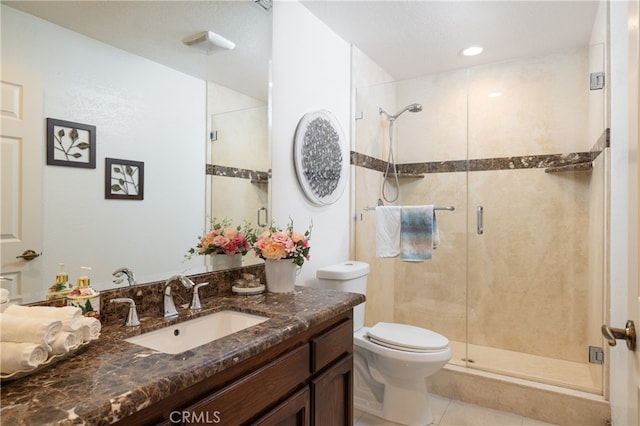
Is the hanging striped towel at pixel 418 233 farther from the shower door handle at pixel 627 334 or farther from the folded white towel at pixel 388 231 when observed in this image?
the shower door handle at pixel 627 334

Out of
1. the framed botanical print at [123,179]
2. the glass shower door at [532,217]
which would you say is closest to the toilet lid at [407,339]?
the glass shower door at [532,217]

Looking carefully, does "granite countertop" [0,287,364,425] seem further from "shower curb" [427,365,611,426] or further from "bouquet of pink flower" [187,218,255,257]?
"shower curb" [427,365,611,426]

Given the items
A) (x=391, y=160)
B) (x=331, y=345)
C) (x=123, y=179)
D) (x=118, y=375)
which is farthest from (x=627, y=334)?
(x=391, y=160)

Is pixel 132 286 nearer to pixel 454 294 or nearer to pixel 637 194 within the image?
pixel 637 194

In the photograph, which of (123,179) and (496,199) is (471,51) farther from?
(123,179)

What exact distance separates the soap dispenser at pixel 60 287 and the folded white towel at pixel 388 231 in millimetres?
1898

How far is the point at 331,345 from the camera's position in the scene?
4.59ft

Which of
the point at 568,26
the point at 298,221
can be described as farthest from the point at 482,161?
the point at 298,221

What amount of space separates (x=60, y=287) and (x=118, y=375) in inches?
17.2

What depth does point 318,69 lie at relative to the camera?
232cm

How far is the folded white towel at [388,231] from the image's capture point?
100.0 inches

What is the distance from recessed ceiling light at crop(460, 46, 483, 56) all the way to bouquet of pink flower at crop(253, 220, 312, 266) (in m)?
2.07

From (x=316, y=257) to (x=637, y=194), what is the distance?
169 cm

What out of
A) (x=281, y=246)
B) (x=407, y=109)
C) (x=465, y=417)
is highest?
(x=407, y=109)
